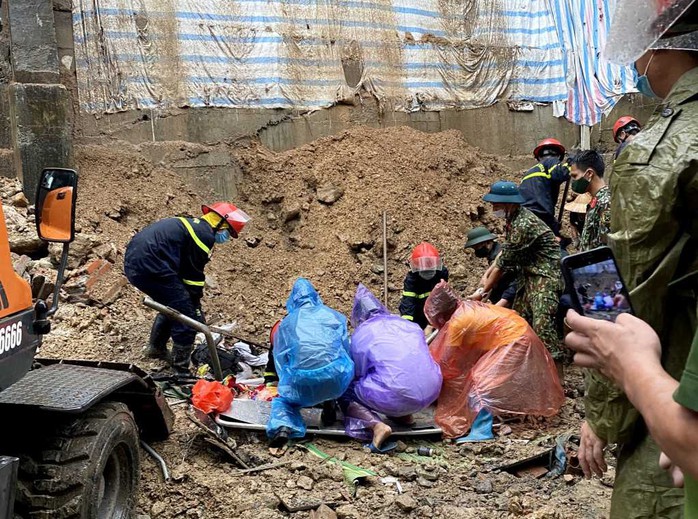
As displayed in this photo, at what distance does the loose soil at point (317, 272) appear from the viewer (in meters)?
3.87

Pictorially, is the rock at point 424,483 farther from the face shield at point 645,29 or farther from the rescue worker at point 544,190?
the rescue worker at point 544,190

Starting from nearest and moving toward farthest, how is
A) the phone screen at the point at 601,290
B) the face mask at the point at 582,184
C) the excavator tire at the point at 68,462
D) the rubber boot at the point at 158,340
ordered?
the phone screen at the point at 601,290
the excavator tire at the point at 68,462
the face mask at the point at 582,184
the rubber boot at the point at 158,340

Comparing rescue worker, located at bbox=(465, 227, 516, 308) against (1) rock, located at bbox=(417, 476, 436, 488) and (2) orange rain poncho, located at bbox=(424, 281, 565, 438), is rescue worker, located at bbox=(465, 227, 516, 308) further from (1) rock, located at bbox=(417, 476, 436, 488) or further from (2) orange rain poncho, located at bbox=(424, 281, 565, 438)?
(1) rock, located at bbox=(417, 476, 436, 488)

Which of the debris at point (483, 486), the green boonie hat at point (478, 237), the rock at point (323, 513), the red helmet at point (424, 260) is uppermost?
the green boonie hat at point (478, 237)

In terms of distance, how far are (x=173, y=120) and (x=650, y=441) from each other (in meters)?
9.08

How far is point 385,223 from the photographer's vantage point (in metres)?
9.39

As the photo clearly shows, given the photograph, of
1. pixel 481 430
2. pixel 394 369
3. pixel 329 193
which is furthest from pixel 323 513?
pixel 329 193

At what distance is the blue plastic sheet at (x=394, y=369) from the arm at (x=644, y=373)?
3231mm

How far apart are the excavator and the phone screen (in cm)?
195

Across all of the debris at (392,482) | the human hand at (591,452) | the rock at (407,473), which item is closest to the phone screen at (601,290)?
the human hand at (591,452)

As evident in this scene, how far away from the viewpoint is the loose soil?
387 cm

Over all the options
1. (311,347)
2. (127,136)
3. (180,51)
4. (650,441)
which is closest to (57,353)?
(311,347)

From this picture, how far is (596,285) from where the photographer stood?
53.2 inches

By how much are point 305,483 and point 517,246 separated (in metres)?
2.64
